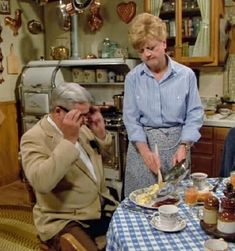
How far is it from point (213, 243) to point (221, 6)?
2.64m

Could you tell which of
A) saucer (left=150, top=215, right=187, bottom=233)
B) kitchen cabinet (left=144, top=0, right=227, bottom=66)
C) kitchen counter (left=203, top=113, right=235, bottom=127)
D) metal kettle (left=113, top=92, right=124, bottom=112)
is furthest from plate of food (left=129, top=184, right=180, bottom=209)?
metal kettle (left=113, top=92, right=124, bottom=112)

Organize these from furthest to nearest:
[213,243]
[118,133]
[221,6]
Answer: [118,133] → [221,6] → [213,243]

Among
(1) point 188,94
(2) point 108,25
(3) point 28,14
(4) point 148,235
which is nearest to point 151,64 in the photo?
(1) point 188,94

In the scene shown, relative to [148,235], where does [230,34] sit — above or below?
above

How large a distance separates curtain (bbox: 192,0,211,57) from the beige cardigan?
191 centimetres

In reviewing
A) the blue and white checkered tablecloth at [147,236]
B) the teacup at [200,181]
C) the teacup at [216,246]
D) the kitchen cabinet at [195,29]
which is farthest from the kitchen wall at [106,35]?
the teacup at [216,246]

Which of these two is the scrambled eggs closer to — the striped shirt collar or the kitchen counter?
the striped shirt collar

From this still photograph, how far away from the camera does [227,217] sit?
46.1 inches

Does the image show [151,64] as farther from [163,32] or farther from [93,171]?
[93,171]

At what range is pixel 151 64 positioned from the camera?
2107 millimetres

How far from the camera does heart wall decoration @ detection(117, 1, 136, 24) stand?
12.6 feet

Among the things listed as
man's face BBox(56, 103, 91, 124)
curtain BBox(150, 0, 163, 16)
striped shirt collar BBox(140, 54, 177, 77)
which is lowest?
man's face BBox(56, 103, 91, 124)

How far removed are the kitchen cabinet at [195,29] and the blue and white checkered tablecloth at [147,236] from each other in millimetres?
2170

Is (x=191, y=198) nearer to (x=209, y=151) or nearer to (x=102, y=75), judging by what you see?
(x=209, y=151)
